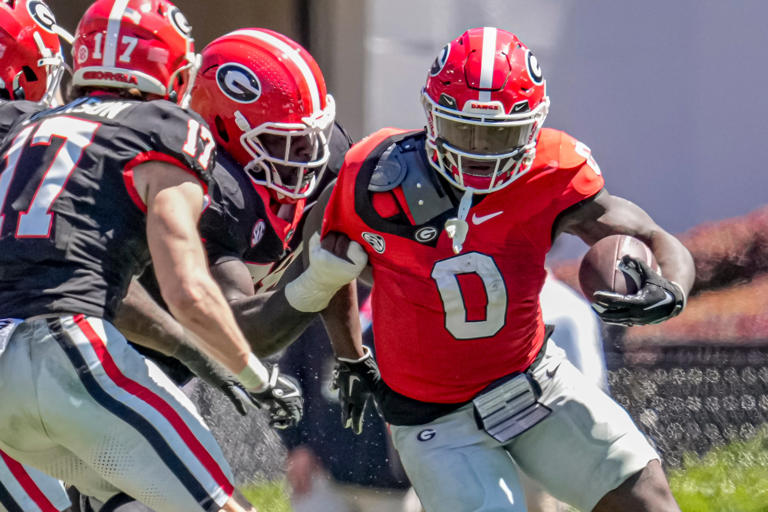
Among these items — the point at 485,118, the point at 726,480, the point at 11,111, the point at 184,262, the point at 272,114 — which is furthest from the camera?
the point at 726,480

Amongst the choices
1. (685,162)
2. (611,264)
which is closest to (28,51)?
(611,264)

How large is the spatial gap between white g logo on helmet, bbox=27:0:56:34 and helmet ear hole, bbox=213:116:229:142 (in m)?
0.69

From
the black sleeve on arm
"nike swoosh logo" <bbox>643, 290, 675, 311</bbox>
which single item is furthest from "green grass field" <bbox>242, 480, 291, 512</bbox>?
"nike swoosh logo" <bbox>643, 290, 675, 311</bbox>

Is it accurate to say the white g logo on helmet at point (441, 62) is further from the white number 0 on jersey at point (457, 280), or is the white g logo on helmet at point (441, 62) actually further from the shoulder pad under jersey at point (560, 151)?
the white number 0 on jersey at point (457, 280)

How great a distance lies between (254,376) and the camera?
2.90 m

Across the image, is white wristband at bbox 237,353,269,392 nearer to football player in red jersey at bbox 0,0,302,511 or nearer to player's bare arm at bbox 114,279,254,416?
football player in red jersey at bbox 0,0,302,511

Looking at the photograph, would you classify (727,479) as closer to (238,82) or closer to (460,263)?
(460,263)

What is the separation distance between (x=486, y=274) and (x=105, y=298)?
976 millimetres

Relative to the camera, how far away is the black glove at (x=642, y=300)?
288 centimetres

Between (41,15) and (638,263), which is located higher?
(41,15)

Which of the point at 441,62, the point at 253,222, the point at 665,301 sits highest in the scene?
the point at 441,62

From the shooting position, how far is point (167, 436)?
2732mm

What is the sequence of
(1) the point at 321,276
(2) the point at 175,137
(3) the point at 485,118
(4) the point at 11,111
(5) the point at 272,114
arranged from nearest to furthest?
(2) the point at 175,137, (3) the point at 485,118, (1) the point at 321,276, (4) the point at 11,111, (5) the point at 272,114

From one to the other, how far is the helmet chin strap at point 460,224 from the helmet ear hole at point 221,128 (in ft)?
3.49
